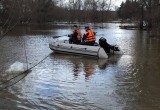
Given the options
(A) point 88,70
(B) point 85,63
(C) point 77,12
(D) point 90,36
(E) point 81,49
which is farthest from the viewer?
(C) point 77,12

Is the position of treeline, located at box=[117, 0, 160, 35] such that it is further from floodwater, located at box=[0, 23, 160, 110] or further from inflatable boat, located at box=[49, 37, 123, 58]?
floodwater, located at box=[0, 23, 160, 110]

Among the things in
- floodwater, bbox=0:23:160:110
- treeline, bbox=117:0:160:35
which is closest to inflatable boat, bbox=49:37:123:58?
floodwater, bbox=0:23:160:110

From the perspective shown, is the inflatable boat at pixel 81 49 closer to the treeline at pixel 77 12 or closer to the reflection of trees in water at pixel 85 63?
the reflection of trees in water at pixel 85 63

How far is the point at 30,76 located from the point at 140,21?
40.8 meters

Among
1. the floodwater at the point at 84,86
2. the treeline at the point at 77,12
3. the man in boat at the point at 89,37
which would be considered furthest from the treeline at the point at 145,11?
the floodwater at the point at 84,86

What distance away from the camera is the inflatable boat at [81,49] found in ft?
53.7

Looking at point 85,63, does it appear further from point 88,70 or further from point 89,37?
point 89,37

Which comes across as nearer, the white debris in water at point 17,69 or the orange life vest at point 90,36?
the white debris in water at point 17,69

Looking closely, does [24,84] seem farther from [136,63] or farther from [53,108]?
[136,63]

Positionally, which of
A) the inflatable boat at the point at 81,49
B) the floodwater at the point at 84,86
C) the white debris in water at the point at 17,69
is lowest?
the floodwater at the point at 84,86

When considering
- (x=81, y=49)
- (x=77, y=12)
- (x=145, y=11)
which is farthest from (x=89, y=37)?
(x=77, y=12)

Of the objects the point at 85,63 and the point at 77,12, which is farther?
the point at 77,12

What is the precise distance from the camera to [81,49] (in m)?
17.0

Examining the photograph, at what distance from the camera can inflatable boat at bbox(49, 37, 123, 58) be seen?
16375 mm
